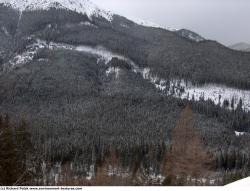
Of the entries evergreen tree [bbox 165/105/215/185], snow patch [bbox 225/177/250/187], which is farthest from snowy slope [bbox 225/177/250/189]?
evergreen tree [bbox 165/105/215/185]

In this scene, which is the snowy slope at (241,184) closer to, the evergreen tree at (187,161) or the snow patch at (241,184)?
the snow patch at (241,184)

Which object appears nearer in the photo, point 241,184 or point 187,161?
point 241,184

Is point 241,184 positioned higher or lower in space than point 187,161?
higher

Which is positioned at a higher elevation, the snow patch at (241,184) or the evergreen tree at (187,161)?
the snow patch at (241,184)

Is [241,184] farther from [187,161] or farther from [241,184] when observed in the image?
A: [187,161]

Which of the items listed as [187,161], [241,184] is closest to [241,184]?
[241,184]

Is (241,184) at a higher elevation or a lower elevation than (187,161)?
higher

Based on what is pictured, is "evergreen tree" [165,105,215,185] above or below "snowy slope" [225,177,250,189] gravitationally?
below

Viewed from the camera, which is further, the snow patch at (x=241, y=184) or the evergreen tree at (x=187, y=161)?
the evergreen tree at (x=187, y=161)

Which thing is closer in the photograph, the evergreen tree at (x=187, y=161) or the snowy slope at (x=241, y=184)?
the snowy slope at (x=241, y=184)

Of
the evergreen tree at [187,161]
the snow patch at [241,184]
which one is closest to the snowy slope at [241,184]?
the snow patch at [241,184]

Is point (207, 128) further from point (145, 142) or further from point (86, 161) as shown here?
point (86, 161)

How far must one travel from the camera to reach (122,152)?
103312mm

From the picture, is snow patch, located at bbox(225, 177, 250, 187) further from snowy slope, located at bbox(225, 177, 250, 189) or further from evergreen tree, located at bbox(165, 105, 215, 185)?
evergreen tree, located at bbox(165, 105, 215, 185)
